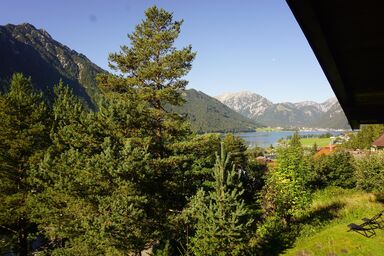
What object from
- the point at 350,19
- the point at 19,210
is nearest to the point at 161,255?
the point at 19,210

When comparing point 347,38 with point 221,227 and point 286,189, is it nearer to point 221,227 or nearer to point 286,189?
point 221,227

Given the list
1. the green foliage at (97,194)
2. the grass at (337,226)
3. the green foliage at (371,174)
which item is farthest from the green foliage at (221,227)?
the green foliage at (371,174)

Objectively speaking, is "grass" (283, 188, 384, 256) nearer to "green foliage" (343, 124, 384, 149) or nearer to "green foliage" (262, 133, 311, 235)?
"green foliage" (262, 133, 311, 235)

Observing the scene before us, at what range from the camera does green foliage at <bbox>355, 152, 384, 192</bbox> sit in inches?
1383

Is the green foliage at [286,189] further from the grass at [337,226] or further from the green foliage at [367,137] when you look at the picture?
the green foliage at [367,137]

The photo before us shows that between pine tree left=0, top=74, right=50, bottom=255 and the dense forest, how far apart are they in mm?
63

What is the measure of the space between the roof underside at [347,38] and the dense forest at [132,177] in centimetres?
1231

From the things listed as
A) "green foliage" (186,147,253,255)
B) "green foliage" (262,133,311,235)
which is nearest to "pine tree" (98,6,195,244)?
"green foliage" (186,147,253,255)

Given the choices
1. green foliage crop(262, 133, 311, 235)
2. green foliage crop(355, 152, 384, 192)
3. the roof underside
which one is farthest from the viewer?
green foliage crop(355, 152, 384, 192)

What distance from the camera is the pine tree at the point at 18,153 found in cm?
2034

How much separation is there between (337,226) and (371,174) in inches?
547

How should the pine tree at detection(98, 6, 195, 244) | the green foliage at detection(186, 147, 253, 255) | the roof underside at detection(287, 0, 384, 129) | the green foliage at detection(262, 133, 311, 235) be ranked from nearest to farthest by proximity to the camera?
the roof underside at detection(287, 0, 384, 129) → the green foliage at detection(186, 147, 253, 255) → the pine tree at detection(98, 6, 195, 244) → the green foliage at detection(262, 133, 311, 235)

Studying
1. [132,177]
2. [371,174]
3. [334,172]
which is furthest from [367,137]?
[132,177]

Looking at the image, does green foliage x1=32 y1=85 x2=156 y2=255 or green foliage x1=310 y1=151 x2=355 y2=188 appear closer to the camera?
green foliage x1=32 y1=85 x2=156 y2=255
